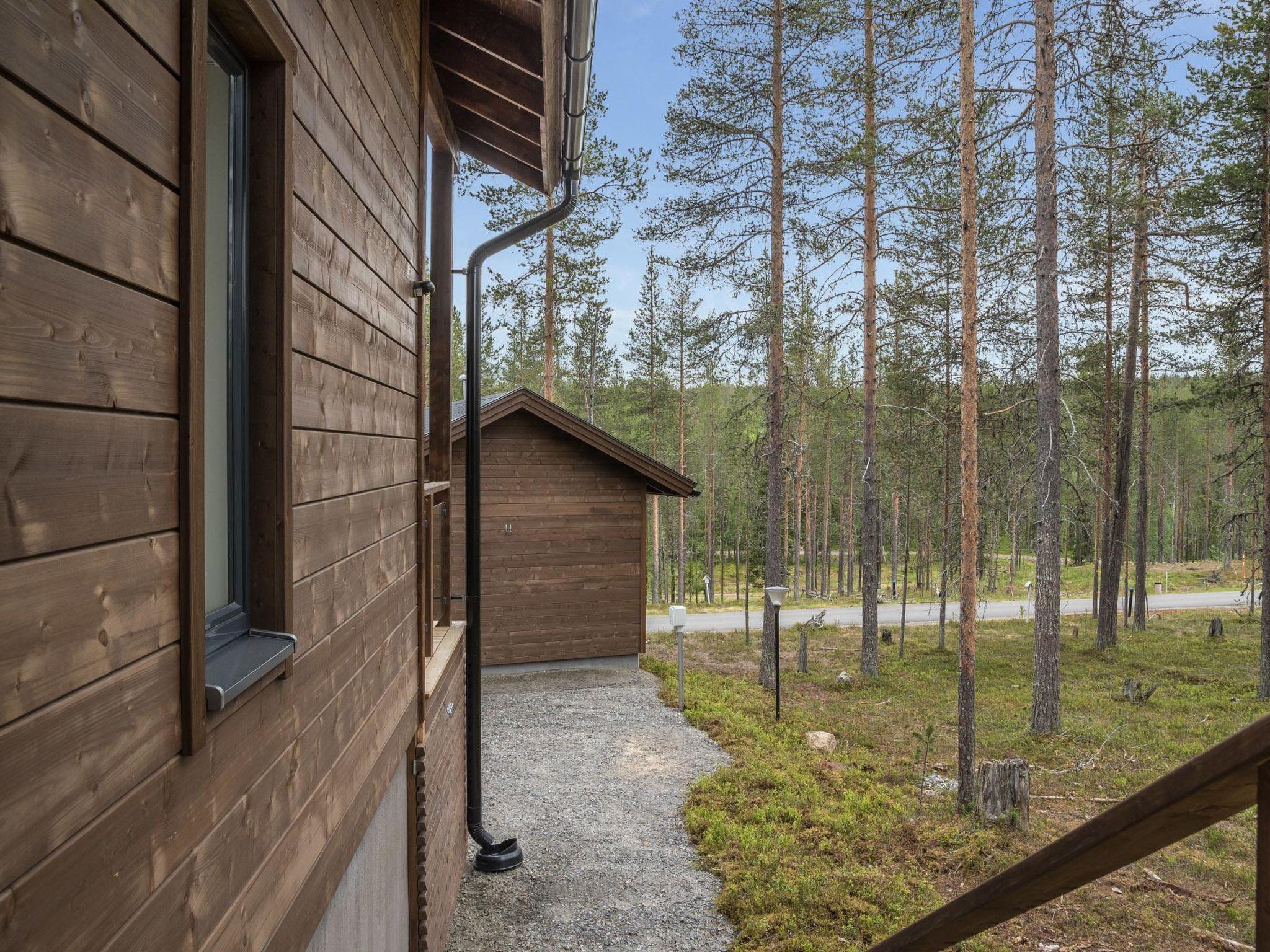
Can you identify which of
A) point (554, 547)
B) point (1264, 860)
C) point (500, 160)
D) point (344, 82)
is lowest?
point (554, 547)

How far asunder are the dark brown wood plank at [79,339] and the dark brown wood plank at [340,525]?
69cm

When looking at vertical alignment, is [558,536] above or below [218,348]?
below

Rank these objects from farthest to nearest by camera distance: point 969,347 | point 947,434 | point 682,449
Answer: point 682,449 < point 947,434 < point 969,347

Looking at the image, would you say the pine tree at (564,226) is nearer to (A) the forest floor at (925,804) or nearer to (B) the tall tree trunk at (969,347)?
(A) the forest floor at (925,804)

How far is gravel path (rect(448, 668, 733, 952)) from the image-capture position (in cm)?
507

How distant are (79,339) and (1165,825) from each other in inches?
51.4

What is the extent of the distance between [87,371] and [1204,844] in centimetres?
954

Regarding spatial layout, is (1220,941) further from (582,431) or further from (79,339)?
(582,431)

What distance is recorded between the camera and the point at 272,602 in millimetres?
1650

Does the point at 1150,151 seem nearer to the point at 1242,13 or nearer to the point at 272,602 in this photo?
the point at 1242,13

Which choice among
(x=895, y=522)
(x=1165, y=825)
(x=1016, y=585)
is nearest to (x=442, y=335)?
(x=1165, y=825)

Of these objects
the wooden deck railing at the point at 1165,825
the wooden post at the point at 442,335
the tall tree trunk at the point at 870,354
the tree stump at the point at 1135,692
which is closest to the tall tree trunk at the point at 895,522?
the tall tree trunk at the point at 870,354

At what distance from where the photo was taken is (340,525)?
2201 millimetres

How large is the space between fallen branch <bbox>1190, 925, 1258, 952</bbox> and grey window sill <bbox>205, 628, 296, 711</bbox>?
20.9ft
